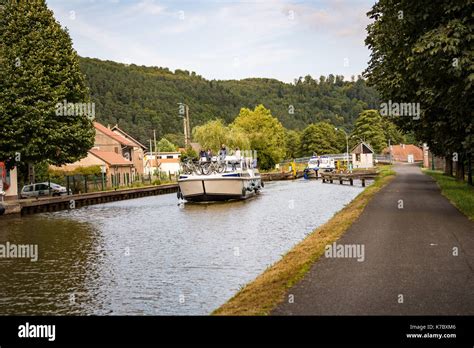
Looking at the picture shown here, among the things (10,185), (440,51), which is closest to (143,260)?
(440,51)

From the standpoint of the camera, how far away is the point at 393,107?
118 feet

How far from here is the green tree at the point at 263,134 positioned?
119 m

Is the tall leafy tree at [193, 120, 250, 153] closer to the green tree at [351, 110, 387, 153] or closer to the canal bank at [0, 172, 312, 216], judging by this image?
the canal bank at [0, 172, 312, 216]

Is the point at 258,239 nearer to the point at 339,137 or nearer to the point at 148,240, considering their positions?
the point at 148,240

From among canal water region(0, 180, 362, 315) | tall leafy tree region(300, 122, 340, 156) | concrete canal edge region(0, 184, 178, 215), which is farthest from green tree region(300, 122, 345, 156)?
canal water region(0, 180, 362, 315)

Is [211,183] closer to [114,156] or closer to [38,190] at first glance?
[38,190]

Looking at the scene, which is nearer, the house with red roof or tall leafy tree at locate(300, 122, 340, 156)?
the house with red roof

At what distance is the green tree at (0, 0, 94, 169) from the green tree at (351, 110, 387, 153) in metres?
107

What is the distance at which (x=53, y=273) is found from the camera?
18953mm

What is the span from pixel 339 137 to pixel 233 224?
147m

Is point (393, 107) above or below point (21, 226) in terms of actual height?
above

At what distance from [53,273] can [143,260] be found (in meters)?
3.22

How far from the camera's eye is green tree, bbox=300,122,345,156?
554 feet

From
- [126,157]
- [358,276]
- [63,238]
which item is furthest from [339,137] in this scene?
[358,276]
